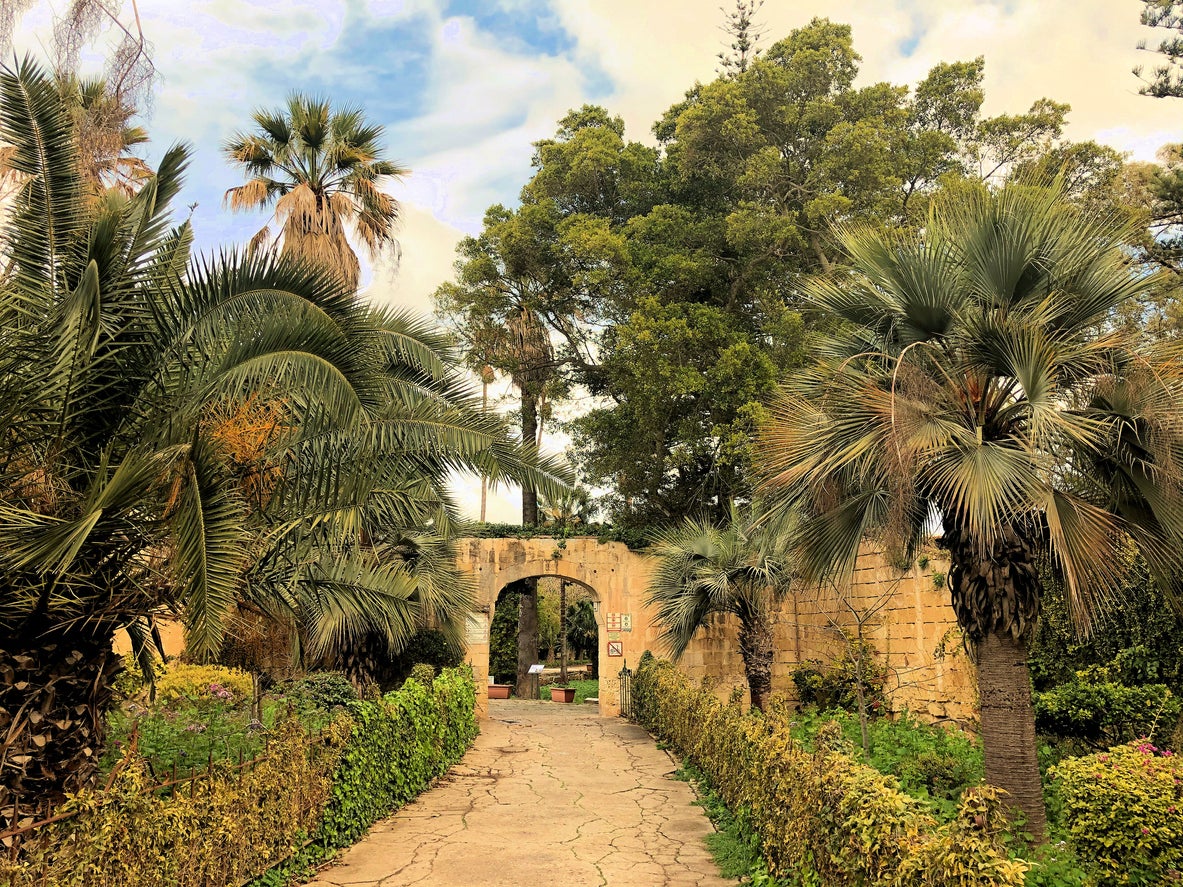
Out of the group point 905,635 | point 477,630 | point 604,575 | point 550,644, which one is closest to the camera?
point 905,635

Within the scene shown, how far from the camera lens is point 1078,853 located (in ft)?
16.7

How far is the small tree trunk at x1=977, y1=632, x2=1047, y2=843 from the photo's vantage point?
21.1 feet

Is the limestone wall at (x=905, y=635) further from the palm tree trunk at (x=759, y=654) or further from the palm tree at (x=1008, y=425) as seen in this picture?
the palm tree at (x=1008, y=425)

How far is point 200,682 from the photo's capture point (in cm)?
1187

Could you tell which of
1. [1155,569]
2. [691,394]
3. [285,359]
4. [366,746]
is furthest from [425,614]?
[1155,569]

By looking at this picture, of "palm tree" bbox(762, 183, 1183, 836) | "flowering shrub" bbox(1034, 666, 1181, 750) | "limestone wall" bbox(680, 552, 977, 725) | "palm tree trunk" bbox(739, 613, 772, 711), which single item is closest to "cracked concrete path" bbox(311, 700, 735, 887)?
"palm tree trunk" bbox(739, 613, 772, 711)

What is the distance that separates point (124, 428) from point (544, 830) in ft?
17.0

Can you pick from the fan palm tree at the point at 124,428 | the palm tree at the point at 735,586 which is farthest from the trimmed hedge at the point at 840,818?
the palm tree at the point at 735,586

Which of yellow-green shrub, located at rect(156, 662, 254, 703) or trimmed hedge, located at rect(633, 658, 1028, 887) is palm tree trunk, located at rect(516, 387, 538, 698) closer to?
yellow-green shrub, located at rect(156, 662, 254, 703)

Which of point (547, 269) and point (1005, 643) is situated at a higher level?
point (547, 269)

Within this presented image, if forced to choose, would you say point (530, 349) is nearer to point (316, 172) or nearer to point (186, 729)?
point (316, 172)

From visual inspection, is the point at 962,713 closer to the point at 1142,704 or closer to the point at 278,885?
the point at 1142,704

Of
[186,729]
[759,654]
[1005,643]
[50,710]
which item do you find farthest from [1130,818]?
[759,654]

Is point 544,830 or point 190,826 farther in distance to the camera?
point 544,830
